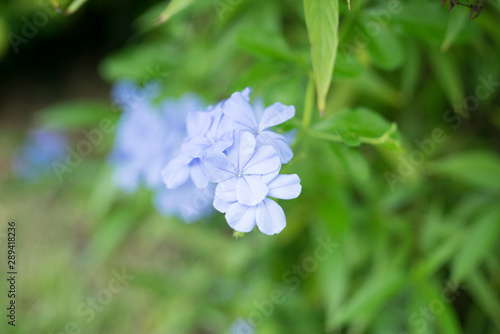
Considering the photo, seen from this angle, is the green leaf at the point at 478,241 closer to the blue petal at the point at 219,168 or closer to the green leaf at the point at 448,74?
the green leaf at the point at 448,74

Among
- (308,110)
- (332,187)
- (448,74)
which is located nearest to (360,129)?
(308,110)

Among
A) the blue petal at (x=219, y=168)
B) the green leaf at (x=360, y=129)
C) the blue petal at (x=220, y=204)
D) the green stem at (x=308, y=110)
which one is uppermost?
the blue petal at (x=219, y=168)

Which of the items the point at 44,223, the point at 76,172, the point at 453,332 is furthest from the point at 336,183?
the point at 44,223

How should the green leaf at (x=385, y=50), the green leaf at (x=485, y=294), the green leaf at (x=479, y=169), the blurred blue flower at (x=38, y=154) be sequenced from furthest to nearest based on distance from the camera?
the blurred blue flower at (x=38, y=154), the green leaf at (x=485, y=294), the green leaf at (x=479, y=169), the green leaf at (x=385, y=50)

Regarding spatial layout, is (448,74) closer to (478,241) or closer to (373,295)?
(478,241)

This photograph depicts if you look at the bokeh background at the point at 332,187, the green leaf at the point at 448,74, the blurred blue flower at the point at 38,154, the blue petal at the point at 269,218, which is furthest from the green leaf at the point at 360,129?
the blurred blue flower at the point at 38,154

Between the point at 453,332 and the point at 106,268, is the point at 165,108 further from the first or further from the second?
the point at 106,268
